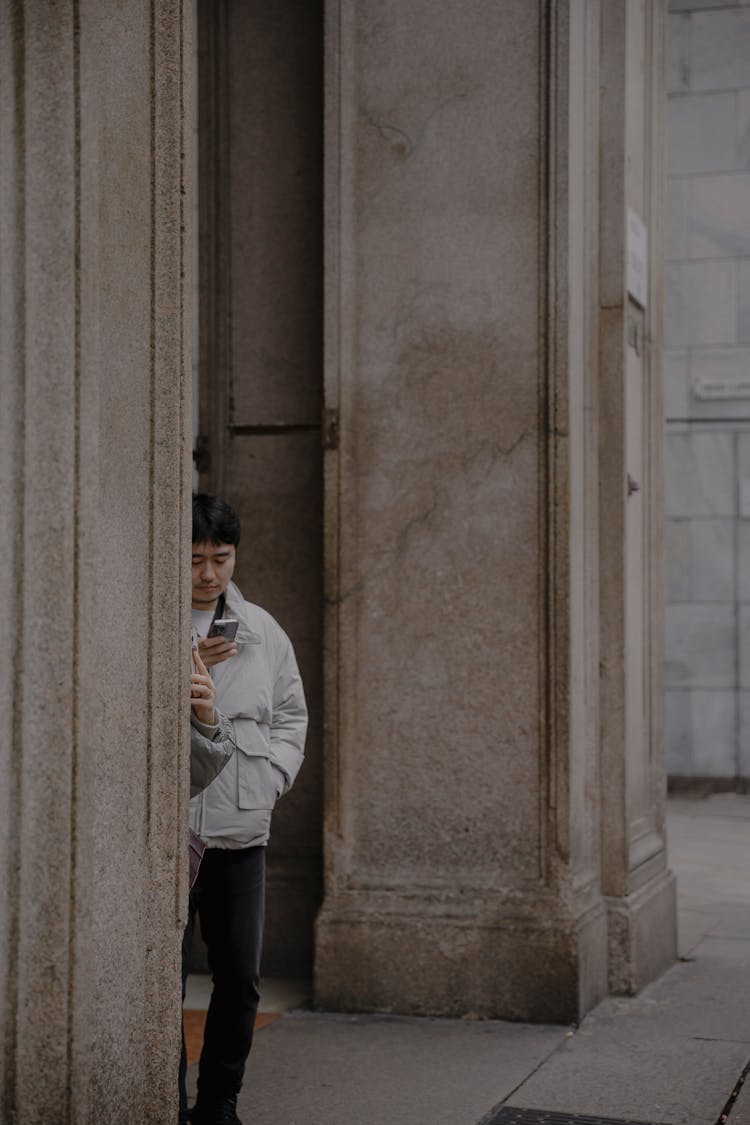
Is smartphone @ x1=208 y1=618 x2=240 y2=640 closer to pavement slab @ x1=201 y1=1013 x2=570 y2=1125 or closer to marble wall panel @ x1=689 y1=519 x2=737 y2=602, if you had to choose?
pavement slab @ x1=201 y1=1013 x2=570 y2=1125

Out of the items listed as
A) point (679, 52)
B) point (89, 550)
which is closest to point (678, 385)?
point (679, 52)

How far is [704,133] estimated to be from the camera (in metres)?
14.8

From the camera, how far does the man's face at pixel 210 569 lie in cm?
472

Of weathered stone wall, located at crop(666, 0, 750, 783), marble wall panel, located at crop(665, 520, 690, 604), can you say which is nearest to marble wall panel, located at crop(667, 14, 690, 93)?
→ weathered stone wall, located at crop(666, 0, 750, 783)

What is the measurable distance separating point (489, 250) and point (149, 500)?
336 centimetres

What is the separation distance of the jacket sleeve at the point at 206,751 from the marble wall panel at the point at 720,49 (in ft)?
38.8

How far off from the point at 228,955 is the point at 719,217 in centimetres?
1132

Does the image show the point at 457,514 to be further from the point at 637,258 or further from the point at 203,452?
the point at 637,258

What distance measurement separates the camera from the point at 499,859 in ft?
21.3

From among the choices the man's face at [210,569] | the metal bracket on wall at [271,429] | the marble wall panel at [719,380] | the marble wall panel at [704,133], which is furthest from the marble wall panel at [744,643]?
the man's face at [210,569]

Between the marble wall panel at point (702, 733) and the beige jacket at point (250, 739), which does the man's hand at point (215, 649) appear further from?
the marble wall panel at point (702, 733)

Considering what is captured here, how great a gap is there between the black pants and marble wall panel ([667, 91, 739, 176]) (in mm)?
11307

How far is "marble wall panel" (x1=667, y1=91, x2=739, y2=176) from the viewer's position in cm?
1473

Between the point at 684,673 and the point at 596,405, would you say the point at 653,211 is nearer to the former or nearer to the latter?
the point at 596,405
